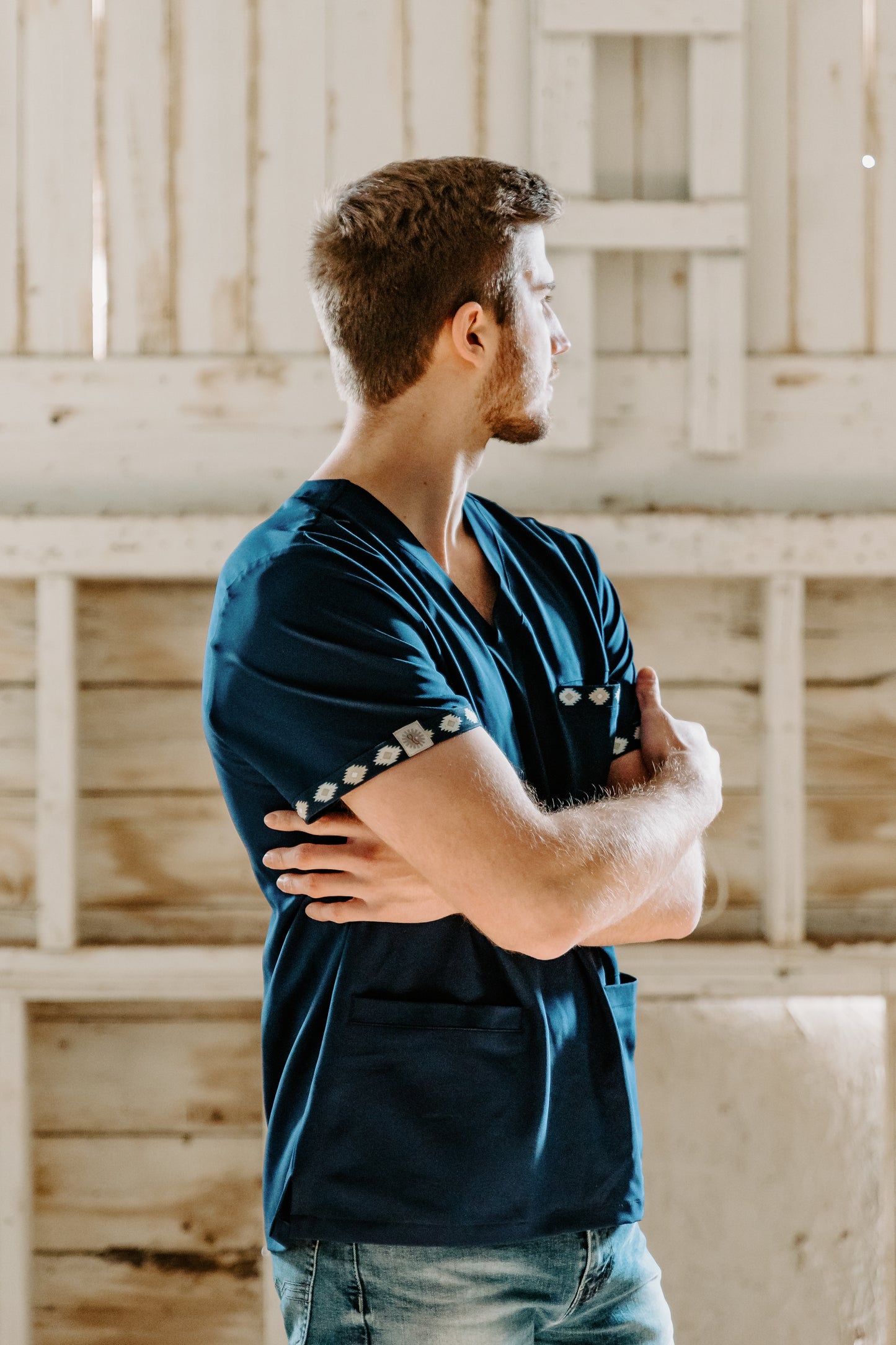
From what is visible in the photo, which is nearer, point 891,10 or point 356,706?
point 356,706

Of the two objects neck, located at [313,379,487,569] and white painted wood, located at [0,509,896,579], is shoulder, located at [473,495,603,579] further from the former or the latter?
white painted wood, located at [0,509,896,579]

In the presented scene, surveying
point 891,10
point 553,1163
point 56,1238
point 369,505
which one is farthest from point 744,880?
point 891,10

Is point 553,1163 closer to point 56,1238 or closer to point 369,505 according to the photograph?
point 369,505

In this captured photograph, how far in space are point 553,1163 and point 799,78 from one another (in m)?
1.67

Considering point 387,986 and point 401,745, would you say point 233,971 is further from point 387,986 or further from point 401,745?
point 401,745

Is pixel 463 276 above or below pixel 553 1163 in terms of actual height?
above

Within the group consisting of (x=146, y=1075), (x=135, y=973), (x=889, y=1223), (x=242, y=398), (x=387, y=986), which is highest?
(x=242, y=398)

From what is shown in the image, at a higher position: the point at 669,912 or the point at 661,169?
the point at 661,169

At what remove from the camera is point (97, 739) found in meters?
1.87

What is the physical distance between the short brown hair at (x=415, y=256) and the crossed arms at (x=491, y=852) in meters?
0.40

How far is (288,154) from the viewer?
1.80 m

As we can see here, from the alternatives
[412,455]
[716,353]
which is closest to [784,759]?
[716,353]

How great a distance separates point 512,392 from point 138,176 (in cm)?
104

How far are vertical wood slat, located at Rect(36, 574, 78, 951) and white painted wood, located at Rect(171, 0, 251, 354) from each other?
47 centimetres
